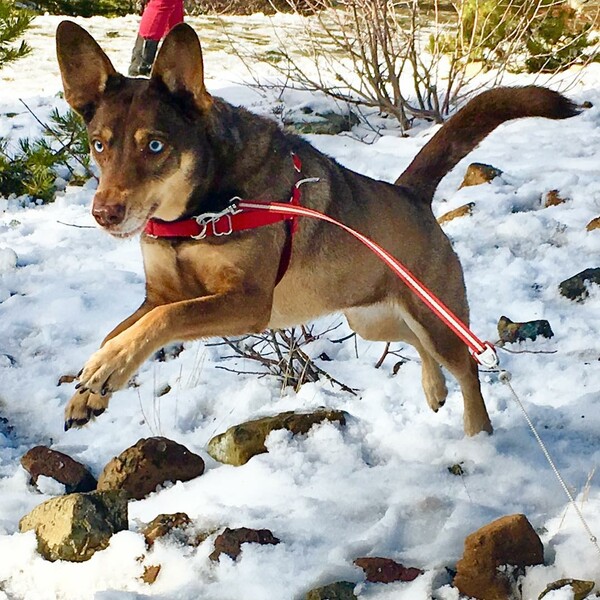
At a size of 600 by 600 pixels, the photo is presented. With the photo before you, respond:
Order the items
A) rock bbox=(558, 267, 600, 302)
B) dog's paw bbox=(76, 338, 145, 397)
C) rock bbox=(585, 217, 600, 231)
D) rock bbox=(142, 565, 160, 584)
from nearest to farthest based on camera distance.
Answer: dog's paw bbox=(76, 338, 145, 397)
rock bbox=(142, 565, 160, 584)
rock bbox=(558, 267, 600, 302)
rock bbox=(585, 217, 600, 231)

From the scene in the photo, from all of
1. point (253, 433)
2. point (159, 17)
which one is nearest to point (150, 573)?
point (253, 433)

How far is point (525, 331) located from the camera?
489 cm

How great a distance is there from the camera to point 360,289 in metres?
3.90

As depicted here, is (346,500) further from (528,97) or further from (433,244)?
(528,97)

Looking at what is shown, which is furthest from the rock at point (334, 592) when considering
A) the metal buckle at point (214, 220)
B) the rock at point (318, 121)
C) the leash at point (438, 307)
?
the rock at point (318, 121)

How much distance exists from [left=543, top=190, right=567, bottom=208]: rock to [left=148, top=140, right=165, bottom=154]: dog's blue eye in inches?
160

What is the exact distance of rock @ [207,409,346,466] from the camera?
12.9 feet

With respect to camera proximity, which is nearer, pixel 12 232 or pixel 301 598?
pixel 301 598

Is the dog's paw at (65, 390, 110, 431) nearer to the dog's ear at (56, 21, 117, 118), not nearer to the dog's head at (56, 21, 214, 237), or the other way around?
the dog's head at (56, 21, 214, 237)

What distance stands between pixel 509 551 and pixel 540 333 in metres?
2.20

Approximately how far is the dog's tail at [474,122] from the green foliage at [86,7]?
12987 millimetres

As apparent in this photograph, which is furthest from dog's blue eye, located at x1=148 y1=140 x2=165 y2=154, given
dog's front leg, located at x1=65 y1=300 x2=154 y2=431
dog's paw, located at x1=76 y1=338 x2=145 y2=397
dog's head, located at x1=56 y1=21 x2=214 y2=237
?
dog's front leg, located at x1=65 y1=300 x2=154 y2=431

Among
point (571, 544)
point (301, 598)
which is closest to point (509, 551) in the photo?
point (571, 544)

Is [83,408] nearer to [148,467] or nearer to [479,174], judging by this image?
[148,467]
